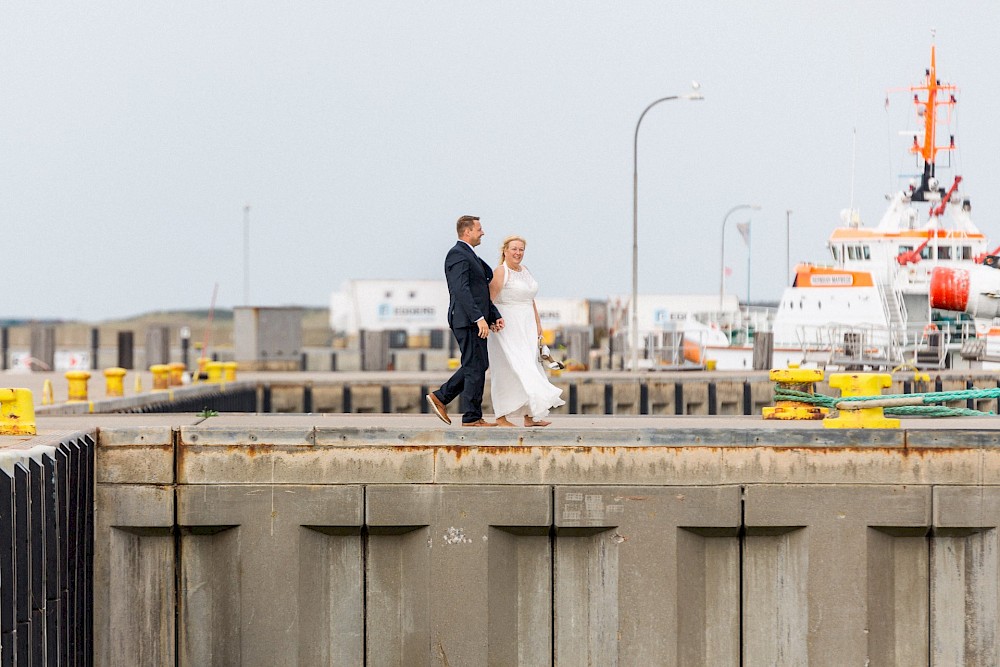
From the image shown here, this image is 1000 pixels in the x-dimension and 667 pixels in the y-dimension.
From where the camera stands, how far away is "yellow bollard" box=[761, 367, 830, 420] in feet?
37.1

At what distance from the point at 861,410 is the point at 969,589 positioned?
149 cm

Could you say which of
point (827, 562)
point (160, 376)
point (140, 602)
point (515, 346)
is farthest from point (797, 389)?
point (160, 376)

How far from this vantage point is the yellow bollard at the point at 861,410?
988 centimetres

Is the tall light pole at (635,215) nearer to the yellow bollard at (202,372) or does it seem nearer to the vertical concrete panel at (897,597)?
the yellow bollard at (202,372)

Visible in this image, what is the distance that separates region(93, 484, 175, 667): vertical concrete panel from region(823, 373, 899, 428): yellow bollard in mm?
4917

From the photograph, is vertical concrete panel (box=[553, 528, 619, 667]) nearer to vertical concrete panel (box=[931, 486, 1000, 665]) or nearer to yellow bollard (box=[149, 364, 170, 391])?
vertical concrete panel (box=[931, 486, 1000, 665])

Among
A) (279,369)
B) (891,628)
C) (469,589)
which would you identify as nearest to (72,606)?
(469,589)

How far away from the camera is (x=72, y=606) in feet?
28.3

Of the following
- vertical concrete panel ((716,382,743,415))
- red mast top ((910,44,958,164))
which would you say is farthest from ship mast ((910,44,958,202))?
vertical concrete panel ((716,382,743,415))

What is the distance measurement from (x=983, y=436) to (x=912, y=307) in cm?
3513

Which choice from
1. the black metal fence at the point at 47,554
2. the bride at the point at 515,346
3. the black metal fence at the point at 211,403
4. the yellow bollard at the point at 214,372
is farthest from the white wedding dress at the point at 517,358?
the yellow bollard at the point at 214,372

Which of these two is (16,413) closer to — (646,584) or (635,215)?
(646,584)

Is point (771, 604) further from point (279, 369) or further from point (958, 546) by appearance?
point (279, 369)

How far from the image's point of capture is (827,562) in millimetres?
9453
